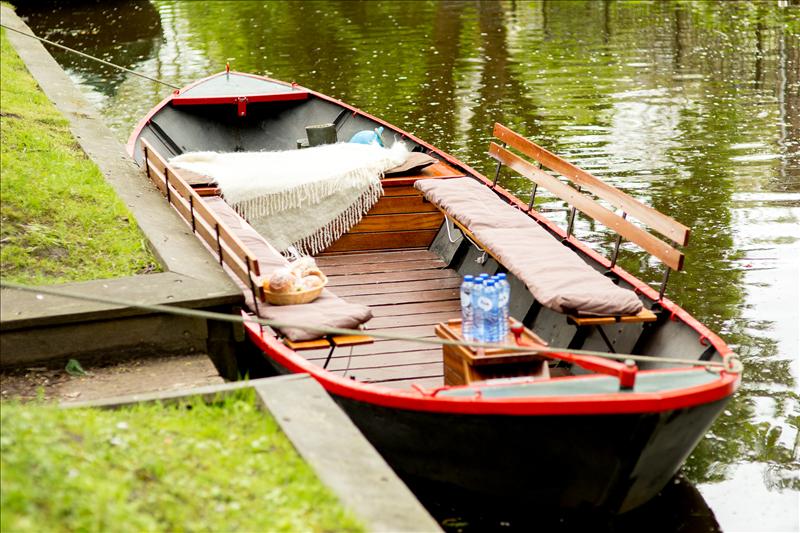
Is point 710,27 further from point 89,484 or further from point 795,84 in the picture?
point 89,484

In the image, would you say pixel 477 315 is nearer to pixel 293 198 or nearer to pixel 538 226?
pixel 538 226

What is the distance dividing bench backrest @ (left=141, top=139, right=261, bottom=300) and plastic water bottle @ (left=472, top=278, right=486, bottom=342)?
1.37 m

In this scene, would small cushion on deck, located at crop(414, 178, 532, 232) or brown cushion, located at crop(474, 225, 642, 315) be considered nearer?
brown cushion, located at crop(474, 225, 642, 315)

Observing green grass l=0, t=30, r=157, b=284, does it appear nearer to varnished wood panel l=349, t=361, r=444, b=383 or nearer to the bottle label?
varnished wood panel l=349, t=361, r=444, b=383

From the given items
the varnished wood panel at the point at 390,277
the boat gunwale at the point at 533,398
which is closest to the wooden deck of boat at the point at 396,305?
the varnished wood panel at the point at 390,277

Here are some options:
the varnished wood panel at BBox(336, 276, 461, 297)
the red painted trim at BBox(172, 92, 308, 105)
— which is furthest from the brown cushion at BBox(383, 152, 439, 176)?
the red painted trim at BBox(172, 92, 308, 105)

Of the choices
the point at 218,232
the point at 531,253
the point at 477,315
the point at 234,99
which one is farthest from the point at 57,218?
the point at 234,99

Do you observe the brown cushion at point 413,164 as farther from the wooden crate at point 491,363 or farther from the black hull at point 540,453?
the black hull at point 540,453

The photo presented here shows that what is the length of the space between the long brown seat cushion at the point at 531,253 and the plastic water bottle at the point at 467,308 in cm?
75

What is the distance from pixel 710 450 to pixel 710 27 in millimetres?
18274

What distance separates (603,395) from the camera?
5488mm

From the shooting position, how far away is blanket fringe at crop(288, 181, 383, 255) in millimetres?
9688

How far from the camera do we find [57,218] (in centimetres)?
831

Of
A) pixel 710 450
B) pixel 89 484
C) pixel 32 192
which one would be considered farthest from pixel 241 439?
pixel 32 192
